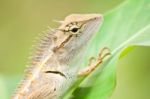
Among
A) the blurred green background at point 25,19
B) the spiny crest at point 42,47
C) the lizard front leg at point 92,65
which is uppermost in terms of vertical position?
the blurred green background at point 25,19

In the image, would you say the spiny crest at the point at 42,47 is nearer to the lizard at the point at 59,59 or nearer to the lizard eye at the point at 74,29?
the lizard at the point at 59,59

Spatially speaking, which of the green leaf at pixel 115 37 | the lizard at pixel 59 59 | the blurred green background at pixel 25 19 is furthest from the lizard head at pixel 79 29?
the blurred green background at pixel 25 19

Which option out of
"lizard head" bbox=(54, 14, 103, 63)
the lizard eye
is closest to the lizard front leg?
"lizard head" bbox=(54, 14, 103, 63)

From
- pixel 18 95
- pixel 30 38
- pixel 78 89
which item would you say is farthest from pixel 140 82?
pixel 30 38

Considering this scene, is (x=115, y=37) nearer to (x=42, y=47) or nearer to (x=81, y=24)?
(x=81, y=24)

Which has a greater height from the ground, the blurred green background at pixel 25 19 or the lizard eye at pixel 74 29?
the blurred green background at pixel 25 19

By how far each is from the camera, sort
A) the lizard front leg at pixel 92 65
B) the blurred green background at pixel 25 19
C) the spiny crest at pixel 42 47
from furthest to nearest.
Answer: the blurred green background at pixel 25 19, the spiny crest at pixel 42 47, the lizard front leg at pixel 92 65

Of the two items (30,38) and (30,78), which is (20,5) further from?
(30,78)
